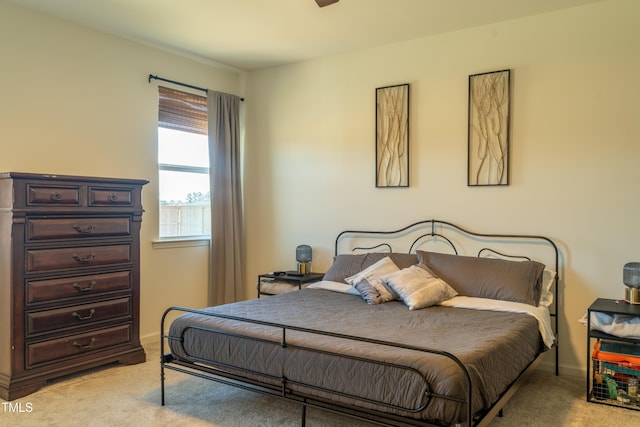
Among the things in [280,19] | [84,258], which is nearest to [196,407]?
[84,258]

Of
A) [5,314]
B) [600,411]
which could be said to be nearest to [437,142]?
[600,411]

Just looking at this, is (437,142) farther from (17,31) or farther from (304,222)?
(17,31)

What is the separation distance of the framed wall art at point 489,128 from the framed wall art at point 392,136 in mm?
576

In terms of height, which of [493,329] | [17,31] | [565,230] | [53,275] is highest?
[17,31]

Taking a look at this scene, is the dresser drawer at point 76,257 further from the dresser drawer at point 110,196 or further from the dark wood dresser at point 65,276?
the dresser drawer at point 110,196

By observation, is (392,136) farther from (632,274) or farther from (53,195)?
(53,195)

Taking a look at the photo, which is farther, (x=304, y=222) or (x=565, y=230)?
(x=304, y=222)

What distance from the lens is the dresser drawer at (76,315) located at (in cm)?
323

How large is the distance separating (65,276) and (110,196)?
0.65 metres

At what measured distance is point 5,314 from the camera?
3168mm

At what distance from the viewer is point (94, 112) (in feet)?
13.3

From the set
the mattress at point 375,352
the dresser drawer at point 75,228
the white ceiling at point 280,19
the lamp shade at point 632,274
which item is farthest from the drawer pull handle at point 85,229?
the lamp shade at point 632,274

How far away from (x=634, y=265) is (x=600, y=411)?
963 mm

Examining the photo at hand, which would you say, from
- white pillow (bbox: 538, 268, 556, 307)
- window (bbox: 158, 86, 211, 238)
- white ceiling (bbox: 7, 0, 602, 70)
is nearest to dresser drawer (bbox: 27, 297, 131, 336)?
window (bbox: 158, 86, 211, 238)
